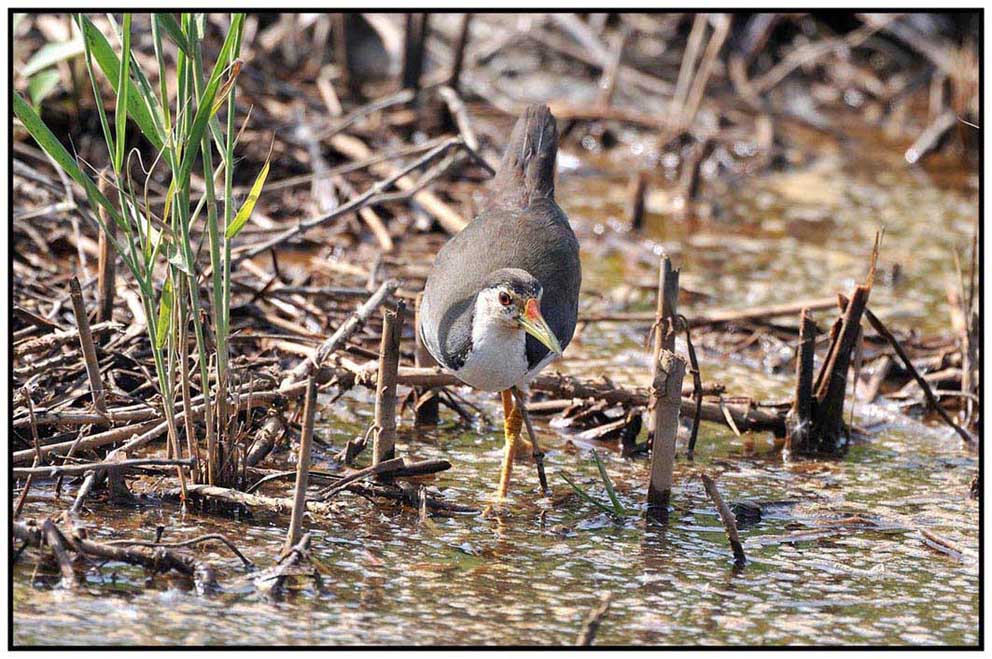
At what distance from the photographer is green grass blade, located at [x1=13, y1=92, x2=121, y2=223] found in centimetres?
347

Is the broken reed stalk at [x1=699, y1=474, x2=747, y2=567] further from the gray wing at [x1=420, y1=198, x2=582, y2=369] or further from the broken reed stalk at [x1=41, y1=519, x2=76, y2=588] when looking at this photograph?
the broken reed stalk at [x1=41, y1=519, x2=76, y2=588]

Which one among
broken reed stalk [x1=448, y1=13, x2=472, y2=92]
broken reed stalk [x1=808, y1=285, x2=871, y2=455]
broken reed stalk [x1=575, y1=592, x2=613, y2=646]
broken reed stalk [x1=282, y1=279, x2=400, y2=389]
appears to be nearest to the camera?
broken reed stalk [x1=575, y1=592, x2=613, y2=646]

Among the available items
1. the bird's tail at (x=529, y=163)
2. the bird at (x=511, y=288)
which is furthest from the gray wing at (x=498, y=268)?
the bird's tail at (x=529, y=163)

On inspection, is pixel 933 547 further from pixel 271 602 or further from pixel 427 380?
pixel 271 602

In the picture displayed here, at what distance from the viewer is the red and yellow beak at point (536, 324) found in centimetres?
416

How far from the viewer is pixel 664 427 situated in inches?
163

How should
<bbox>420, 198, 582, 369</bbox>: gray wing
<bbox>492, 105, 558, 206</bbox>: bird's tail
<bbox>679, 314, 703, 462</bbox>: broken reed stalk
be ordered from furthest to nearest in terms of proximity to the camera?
<bbox>492, 105, 558, 206</bbox>: bird's tail, <bbox>679, 314, 703, 462</bbox>: broken reed stalk, <bbox>420, 198, 582, 369</bbox>: gray wing

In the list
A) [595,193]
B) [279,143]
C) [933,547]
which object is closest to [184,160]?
[933,547]

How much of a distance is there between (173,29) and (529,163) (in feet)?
6.76

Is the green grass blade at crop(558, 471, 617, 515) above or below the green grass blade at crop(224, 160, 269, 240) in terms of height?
below

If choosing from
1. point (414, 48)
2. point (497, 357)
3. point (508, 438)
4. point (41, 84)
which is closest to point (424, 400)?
point (508, 438)

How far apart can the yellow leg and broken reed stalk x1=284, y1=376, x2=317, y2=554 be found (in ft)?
3.50

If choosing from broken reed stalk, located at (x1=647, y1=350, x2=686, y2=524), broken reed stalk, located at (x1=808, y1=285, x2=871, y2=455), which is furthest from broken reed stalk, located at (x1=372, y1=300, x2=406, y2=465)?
broken reed stalk, located at (x1=808, y1=285, x2=871, y2=455)

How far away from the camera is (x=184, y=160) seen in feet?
11.4
